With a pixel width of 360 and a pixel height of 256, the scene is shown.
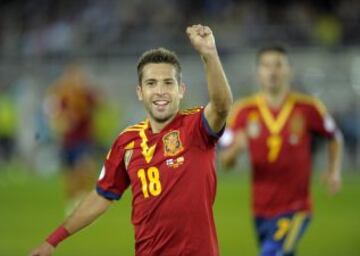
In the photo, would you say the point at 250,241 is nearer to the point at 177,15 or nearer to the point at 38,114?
the point at 38,114

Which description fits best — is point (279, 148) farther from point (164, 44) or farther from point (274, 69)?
point (164, 44)

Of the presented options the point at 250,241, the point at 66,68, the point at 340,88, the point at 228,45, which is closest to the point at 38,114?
the point at 66,68

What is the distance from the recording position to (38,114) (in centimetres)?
2723

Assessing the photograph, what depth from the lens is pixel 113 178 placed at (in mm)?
6934

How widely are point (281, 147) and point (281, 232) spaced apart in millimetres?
900

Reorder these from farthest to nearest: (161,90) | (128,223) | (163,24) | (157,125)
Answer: (163,24)
(128,223)
(157,125)
(161,90)

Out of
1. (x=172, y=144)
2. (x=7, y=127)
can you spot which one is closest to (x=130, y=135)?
(x=172, y=144)

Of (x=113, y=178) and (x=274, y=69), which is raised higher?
(x=274, y=69)

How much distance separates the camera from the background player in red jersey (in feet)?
31.5

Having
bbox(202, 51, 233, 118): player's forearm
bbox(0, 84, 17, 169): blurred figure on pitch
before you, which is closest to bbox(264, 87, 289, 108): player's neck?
bbox(202, 51, 233, 118): player's forearm

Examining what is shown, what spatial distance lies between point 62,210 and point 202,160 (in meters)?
12.4

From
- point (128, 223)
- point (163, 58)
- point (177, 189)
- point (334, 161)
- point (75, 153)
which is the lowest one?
point (128, 223)

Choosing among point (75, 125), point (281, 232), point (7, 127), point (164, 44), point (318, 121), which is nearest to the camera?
point (281, 232)

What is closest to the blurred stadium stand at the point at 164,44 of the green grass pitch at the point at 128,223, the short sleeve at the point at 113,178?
the green grass pitch at the point at 128,223
